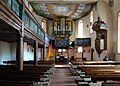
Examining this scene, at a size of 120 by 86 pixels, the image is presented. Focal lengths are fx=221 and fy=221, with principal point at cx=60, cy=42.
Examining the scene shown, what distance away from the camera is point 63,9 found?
30203mm

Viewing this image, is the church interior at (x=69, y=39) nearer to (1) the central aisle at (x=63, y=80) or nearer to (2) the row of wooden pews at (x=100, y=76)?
(1) the central aisle at (x=63, y=80)

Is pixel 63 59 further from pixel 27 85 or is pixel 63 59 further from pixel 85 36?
pixel 27 85

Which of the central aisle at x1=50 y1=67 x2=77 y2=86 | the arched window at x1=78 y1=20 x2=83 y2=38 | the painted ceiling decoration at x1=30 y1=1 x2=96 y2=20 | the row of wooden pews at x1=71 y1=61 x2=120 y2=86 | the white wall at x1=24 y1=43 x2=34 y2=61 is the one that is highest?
the painted ceiling decoration at x1=30 y1=1 x2=96 y2=20

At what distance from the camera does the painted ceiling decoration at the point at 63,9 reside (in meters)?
27.1

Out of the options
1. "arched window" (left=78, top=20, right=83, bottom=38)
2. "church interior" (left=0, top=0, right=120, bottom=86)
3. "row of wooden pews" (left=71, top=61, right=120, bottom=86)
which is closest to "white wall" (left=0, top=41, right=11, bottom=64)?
"church interior" (left=0, top=0, right=120, bottom=86)

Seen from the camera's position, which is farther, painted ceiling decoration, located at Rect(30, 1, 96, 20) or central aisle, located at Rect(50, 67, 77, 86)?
painted ceiling decoration, located at Rect(30, 1, 96, 20)

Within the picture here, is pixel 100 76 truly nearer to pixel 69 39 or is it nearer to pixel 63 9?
pixel 63 9

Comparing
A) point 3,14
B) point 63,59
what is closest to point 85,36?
point 63,59

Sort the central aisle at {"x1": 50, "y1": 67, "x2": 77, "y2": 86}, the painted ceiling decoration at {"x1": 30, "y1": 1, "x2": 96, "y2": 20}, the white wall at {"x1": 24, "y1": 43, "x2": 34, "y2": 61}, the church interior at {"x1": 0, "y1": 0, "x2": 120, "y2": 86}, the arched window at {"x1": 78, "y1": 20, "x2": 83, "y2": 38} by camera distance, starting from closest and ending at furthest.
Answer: the central aisle at {"x1": 50, "y1": 67, "x2": 77, "y2": 86}, the church interior at {"x1": 0, "y1": 0, "x2": 120, "y2": 86}, the white wall at {"x1": 24, "y1": 43, "x2": 34, "y2": 61}, the painted ceiling decoration at {"x1": 30, "y1": 1, "x2": 96, "y2": 20}, the arched window at {"x1": 78, "y1": 20, "x2": 83, "y2": 38}

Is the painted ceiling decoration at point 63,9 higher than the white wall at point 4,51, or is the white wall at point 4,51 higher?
the painted ceiling decoration at point 63,9

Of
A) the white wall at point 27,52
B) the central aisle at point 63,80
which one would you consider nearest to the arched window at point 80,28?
the white wall at point 27,52

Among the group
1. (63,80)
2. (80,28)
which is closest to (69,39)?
(80,28)

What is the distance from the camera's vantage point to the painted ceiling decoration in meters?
27.1

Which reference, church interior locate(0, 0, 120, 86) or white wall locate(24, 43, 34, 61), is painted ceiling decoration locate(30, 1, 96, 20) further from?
white wall locate(24, 43, 34, 61)
